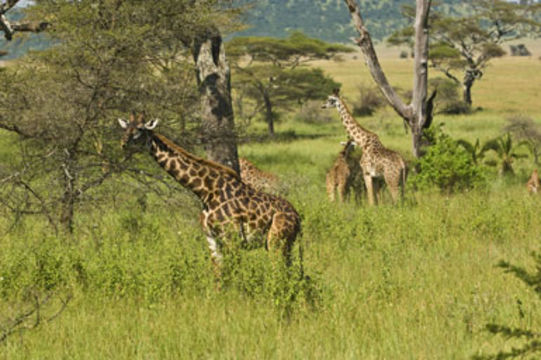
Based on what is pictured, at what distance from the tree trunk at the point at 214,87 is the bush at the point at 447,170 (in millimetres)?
3975

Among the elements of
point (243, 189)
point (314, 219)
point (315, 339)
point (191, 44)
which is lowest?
point (314, 219)

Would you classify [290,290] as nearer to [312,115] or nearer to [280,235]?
[280,235]

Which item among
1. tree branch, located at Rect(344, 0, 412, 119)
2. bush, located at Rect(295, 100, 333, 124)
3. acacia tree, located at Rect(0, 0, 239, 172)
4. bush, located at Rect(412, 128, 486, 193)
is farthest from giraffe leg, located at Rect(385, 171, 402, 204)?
bush, located at Rect(295, 100, 333, 124)

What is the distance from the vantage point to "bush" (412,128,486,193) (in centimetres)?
1217

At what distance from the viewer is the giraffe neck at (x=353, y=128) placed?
40.3 feet

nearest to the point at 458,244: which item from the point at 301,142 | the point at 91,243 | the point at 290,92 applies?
the point at 91,243

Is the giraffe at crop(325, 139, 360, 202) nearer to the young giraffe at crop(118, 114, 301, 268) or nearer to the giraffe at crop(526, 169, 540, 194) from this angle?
the giraffe at crop(526, 169, 540, 194)

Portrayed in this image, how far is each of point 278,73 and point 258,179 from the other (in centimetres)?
2372

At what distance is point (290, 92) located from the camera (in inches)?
1420

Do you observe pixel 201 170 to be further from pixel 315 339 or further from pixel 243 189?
pixel 315 339

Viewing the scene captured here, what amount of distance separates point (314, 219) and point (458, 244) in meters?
2.07

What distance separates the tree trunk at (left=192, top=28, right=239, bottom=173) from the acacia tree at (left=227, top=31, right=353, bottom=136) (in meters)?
24.1

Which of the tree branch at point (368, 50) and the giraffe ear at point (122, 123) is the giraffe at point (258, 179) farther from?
the giraffe ear at point (122, 123)

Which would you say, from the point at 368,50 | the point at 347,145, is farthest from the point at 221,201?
the point at 347,145
